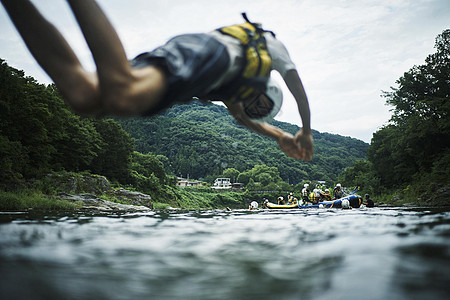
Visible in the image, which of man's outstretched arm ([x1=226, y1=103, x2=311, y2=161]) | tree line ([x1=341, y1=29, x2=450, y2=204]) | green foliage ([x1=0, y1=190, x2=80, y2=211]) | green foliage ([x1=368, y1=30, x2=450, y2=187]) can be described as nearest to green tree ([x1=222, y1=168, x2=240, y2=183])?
tree line ([x1=341, y1=29, x2=450, y2=204])

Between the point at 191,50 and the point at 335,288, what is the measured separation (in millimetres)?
1198

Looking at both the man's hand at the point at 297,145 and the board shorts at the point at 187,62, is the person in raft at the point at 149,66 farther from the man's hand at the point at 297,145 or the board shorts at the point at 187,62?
the man's hand at the point at 297,145

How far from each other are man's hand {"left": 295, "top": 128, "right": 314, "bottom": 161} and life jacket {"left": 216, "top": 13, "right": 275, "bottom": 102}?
545 mm

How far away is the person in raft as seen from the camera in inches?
56.3

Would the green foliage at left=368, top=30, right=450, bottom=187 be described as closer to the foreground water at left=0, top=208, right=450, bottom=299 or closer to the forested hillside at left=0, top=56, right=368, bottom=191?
the forested hillside at left=0, top=56, right=368, bottom=191

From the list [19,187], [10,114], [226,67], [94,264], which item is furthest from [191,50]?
[10,114]

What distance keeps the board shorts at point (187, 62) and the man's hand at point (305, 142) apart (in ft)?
2.81

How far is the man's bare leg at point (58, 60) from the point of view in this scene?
1.45m

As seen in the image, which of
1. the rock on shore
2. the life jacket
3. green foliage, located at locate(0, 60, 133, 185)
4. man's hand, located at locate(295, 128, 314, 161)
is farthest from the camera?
the rock on shore

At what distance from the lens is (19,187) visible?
555 inches

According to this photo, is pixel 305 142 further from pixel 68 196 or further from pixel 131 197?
pixel 131 197

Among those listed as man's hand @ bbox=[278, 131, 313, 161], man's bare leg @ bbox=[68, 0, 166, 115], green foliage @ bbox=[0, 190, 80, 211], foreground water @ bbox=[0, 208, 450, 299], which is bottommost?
green foliage @ bbox=[0, 190, 80, 211]

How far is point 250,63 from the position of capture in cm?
178

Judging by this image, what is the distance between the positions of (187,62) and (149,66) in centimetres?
18
